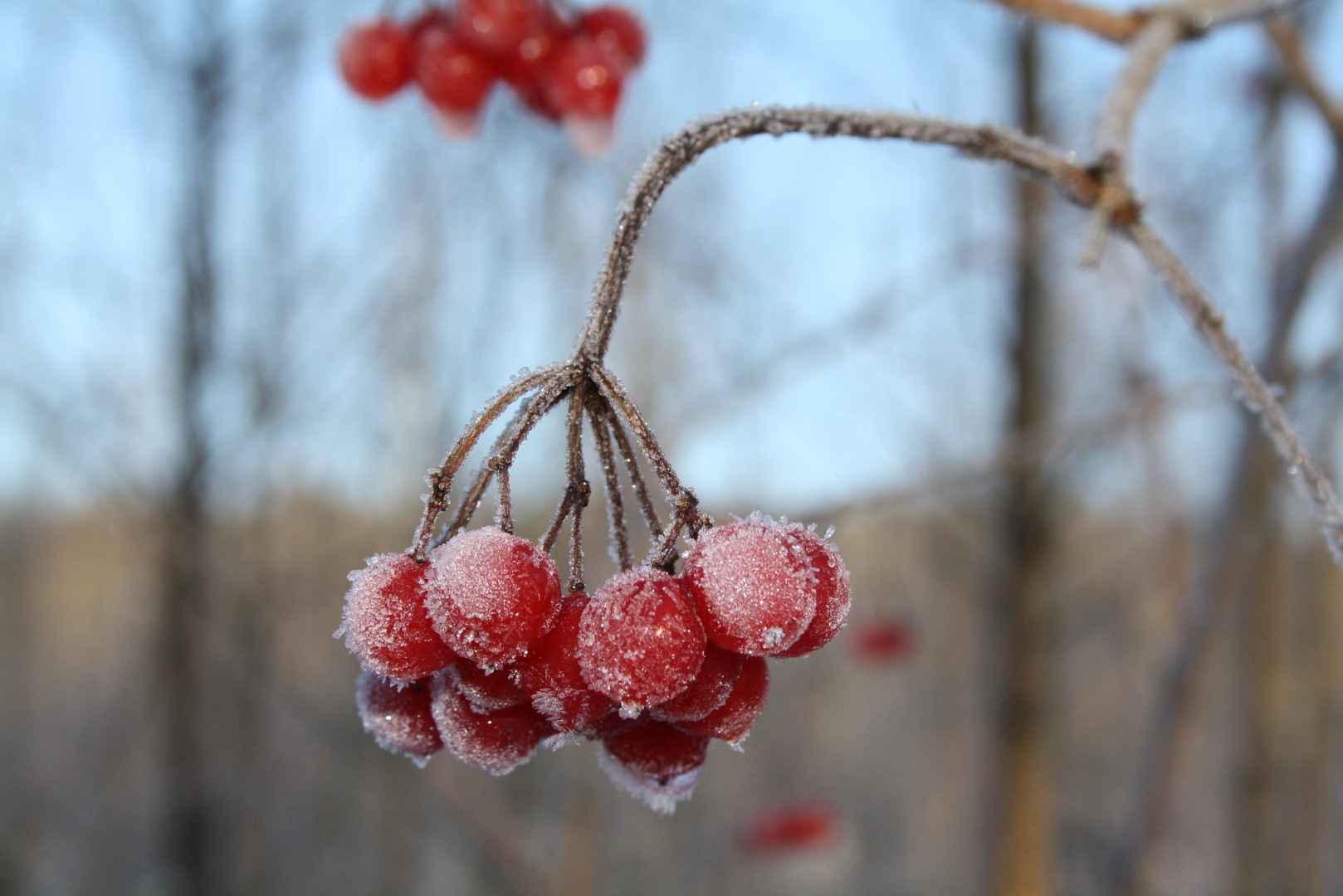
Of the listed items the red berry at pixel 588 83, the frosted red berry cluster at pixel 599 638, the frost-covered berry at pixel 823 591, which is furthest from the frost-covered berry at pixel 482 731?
the red berry at pixel 588 83

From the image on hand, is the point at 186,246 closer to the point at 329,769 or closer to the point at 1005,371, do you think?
the point at 1005,371

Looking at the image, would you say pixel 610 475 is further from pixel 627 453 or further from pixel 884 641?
pixel 884 641

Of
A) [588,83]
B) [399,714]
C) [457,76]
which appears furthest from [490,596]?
[457,76]

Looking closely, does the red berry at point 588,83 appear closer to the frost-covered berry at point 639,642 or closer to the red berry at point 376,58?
the red berry at point 376,58

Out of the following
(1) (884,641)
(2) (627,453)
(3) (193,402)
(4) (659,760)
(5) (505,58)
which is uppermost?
(3) (193,402)

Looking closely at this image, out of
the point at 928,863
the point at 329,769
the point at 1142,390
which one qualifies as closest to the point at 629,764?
the point at 1142,390

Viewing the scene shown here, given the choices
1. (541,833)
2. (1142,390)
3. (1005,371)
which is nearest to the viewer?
(1142,390)
